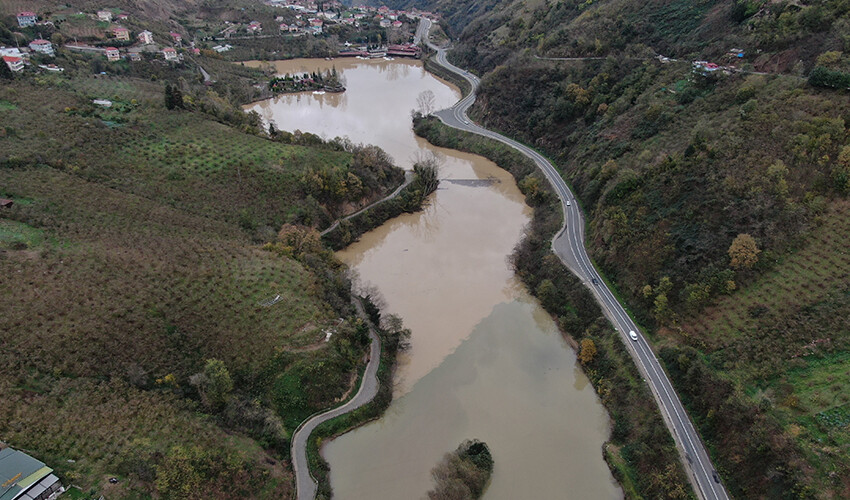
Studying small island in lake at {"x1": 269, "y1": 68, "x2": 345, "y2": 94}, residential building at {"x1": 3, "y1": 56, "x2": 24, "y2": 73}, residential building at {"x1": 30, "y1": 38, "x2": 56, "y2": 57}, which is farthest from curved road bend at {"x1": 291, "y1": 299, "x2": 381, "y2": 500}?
small island in lake at {"x1": 269, "y1": 68, "x2": 345, "y2": 94}

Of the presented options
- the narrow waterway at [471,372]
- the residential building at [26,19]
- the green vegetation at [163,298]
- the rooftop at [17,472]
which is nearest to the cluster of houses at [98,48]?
the residential building at [26,19]

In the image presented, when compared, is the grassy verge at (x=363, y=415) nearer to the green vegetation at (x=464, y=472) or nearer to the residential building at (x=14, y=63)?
the green vegetation at (x=464, y=472)

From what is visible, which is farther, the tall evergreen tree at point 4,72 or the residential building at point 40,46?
the residential building at point 40,46

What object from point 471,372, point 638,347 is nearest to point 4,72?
point 471,372

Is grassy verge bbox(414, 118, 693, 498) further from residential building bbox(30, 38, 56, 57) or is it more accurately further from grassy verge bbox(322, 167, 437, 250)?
residential building bbox(30, 38, 56, 57)

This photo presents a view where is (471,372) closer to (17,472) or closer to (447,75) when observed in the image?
(17,472)

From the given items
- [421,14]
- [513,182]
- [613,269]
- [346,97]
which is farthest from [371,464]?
[421,14]

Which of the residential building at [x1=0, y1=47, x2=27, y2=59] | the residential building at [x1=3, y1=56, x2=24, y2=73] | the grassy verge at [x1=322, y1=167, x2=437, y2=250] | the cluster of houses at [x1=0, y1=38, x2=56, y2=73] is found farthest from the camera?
the residential building at [x1=0, y1=47, x2=27, y2=59]

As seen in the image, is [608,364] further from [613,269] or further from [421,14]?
[421,14]
